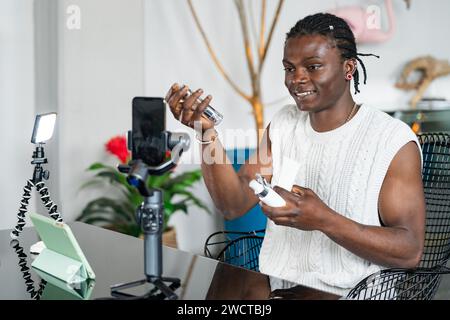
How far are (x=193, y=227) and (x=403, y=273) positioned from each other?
3168 millimetres

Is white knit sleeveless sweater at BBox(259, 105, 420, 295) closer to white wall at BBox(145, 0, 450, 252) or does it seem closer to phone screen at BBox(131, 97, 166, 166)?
phone screen at BBox(131, 97, 166, 166)

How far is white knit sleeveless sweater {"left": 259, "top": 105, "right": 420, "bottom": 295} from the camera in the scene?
6.48 ft

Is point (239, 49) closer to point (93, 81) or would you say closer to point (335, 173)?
point (93, 81)

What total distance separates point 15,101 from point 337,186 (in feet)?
7.90

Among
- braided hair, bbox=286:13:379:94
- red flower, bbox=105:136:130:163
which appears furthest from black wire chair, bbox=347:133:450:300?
red flower, bbox=105:136:130:163

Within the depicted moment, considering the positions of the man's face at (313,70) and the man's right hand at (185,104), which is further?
the man's face at (313,70)

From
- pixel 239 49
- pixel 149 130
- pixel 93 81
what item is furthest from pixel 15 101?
pixel 149 130

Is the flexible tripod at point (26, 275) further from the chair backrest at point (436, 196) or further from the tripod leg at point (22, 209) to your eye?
the chair backrest at point (436, 196)

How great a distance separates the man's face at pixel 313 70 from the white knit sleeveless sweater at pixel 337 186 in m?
0.14

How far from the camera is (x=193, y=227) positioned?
4855 millimetres

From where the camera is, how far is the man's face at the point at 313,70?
2.03 meters

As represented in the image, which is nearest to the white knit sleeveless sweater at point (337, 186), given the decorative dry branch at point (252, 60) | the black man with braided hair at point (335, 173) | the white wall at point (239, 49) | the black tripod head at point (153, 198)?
the black man with braided hair at point (335, 173)

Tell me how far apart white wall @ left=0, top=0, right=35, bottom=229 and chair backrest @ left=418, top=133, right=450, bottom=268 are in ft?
8.02
